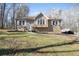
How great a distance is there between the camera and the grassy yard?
7.25ft

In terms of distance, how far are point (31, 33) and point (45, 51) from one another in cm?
20

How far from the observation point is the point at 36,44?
2230 millimetres

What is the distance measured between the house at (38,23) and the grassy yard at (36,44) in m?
0.05

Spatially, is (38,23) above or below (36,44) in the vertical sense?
above

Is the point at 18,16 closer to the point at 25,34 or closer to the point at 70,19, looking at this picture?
the point at 25,34

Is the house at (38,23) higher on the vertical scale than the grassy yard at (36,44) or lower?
higher

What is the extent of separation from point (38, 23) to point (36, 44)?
0.18 meters

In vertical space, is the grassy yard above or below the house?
below

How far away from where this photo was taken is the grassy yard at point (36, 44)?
7.25 ft

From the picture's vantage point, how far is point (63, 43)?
224 cm

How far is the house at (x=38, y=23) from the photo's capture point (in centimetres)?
224

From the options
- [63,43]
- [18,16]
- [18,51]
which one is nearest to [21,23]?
[18,16]

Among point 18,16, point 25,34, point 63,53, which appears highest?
point 18,16

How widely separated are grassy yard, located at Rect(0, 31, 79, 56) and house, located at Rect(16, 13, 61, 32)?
0.17 feet
